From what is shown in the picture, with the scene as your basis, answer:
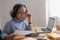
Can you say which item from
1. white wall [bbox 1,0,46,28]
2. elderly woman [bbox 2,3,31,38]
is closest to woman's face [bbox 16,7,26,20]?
elderly woman [bbox 2,3,31,38]

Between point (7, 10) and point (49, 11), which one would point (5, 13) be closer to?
point (7, 10)

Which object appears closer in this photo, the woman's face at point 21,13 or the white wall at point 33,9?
the woman's face at point 21,13

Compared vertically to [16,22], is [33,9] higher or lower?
higher

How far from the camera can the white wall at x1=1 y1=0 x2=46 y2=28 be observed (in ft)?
10.1

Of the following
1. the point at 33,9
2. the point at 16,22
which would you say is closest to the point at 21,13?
the point at 16,22

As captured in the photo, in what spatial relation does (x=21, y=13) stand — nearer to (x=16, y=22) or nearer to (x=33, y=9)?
(x=16, y=22)

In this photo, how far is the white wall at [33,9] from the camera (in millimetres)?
3068

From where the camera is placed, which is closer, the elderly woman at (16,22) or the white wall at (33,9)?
the elderly woman at (16,22)

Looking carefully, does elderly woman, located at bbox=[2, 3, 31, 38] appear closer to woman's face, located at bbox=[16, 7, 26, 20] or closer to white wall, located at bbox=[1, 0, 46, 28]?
woman's face, located at bbox=[16, 7, 26, 20]

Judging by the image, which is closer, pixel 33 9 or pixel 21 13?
pixel 21 13

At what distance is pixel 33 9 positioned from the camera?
10.4 feet

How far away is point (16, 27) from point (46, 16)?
1.07m

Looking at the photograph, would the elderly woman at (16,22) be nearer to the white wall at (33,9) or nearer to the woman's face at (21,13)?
the woman's face at (21,13)

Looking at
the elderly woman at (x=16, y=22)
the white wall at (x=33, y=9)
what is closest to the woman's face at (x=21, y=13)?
the elderly woman at (x=16, y=22)
